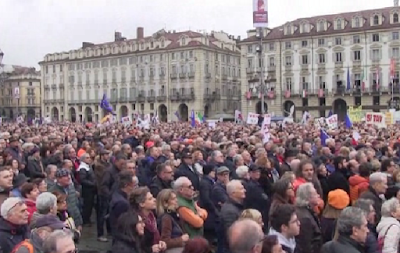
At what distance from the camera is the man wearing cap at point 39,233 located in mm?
4707

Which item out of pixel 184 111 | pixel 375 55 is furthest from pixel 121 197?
pixel 184 111

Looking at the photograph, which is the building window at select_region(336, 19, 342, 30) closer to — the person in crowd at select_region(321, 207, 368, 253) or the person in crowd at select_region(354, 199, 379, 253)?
the person in crowd at select_region(354, 199, 379, 253)

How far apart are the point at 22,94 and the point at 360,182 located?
385 ft

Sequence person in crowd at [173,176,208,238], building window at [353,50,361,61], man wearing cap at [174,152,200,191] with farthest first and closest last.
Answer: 1. building window at [353,50,361,61]
2. man wearing cap at [174,152,200,191]
3. person in crowd at [173,176,208,238]

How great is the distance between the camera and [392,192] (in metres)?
7.38

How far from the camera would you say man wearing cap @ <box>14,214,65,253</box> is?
471 cm

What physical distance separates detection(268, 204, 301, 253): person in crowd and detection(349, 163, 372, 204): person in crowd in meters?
3.11

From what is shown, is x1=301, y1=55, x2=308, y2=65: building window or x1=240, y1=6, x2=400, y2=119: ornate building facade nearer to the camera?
x1=240, y1=6, x2=400, y2=119: ornate building facade

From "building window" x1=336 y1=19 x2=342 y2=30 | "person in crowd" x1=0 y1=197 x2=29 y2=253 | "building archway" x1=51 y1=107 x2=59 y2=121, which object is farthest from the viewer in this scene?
"building archway" x1=51 y1=107 x2=59 y2=121

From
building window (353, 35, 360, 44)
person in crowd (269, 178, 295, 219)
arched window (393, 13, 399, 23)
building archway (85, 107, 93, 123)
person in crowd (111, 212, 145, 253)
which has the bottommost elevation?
person in crowd (111, 212, 145, 253)

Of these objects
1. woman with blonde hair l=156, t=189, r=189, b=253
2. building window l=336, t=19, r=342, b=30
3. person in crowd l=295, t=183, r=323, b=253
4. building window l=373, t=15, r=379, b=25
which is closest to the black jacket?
woman with blonde hair l=156, t=189, r=189, b=253

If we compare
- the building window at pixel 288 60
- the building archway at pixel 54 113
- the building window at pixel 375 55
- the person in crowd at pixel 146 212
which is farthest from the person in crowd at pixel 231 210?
the building archway at pixel 54 113

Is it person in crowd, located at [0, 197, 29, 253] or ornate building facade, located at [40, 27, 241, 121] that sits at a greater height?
ornate building facade, located at [40, 27, 241, 121]

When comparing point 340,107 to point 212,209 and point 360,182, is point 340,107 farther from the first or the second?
point 212,209
